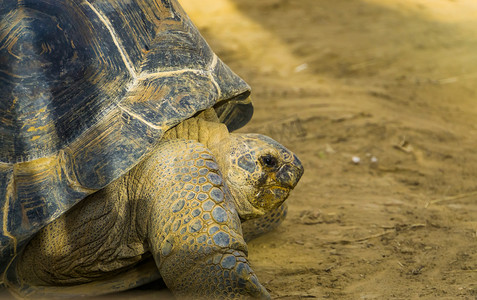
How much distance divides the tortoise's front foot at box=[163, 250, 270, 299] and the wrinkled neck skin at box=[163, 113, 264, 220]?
351 mm

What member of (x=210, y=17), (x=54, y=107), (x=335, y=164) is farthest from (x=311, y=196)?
(x=210, y=17)

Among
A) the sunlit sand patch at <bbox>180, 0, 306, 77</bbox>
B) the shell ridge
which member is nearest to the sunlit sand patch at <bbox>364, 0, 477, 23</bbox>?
the sunlit sand patch at <bbox>180, 0, 306, 77</bbox>

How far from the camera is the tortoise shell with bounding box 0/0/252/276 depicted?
2.25 m

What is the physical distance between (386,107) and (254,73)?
1.45m

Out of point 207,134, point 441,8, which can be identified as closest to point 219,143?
point 207,134

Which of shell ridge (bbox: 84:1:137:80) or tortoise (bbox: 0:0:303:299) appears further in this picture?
shell ridge (bbox: 84:1:137:80)

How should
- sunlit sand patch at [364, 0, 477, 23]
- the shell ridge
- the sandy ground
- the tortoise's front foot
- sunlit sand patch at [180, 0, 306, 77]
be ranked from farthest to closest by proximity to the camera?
sunlit sand patch at [364, 0, 477, 23]
sunlit sand patch at [180, 0, 306, 77]
the sandy ground
the shell ridge
the tortoise's front foot

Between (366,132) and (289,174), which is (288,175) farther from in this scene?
(366,132)

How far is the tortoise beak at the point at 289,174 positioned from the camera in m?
2.49

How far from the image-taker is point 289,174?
8.21 feet

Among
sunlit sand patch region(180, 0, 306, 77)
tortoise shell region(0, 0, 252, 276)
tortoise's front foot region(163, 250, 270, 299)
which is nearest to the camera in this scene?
tortoise's front foot region(163, 250, 270, 299)

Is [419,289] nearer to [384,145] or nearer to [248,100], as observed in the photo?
[248,100]


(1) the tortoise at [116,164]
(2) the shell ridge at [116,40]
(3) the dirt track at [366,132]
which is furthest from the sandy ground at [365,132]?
(2) the shell ridge at [116,40]

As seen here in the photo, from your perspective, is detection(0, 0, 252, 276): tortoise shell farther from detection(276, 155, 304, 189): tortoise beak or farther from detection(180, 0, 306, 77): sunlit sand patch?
detection(180, 0, 306, 77): sunlit sand patch
